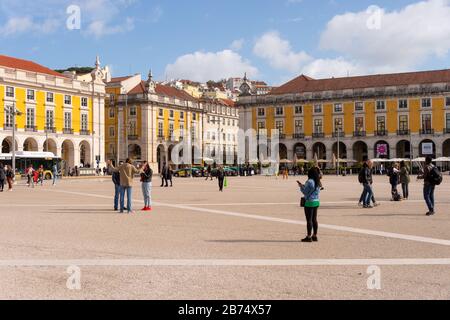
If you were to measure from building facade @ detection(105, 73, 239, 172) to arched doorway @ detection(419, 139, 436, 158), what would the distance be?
3157cm

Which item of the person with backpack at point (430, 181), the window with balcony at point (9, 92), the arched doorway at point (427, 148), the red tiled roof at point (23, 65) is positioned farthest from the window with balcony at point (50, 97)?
the person with backpack at point (430, 181)

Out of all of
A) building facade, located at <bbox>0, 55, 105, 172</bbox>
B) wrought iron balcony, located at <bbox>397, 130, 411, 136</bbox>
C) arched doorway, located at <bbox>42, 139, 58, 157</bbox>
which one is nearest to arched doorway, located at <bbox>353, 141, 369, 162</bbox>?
wrought iron balcony, located at <bbox>397, 130, 411, 136</bbox>

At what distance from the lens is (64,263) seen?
7.95 meters

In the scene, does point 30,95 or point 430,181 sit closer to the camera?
point 430,181

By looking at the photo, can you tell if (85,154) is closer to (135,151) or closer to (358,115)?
(135,151)

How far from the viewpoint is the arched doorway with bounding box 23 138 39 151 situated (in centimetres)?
6019

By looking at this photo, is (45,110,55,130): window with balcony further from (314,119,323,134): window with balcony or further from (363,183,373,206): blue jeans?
(363,183,373,206): blue jeans

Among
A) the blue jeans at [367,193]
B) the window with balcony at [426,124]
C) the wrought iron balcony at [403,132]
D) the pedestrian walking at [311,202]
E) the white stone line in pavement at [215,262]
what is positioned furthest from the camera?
the wrought iron balcony at [403,132]

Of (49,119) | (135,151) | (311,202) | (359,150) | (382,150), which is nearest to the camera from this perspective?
(311,202)

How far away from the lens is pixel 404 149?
248 feet

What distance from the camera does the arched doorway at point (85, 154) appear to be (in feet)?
220

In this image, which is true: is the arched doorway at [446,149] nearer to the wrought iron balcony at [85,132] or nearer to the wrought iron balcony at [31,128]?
the wrought iron balcony at [85,132]

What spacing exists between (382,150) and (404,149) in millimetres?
3441

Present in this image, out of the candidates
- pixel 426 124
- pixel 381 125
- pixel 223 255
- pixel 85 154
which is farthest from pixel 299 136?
pixel 223 255
